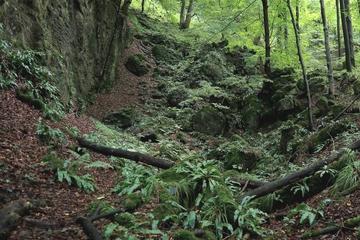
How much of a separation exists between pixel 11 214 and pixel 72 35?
12206 mm

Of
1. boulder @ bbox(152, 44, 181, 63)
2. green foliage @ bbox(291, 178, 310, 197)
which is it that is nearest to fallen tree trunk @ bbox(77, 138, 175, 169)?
green foliage @ bbox(291, 178, 310, 197)

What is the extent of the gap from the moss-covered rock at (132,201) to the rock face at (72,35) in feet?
22.7

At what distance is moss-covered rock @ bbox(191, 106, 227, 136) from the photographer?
18688 millimetres

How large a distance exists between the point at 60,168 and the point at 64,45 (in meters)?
8.57

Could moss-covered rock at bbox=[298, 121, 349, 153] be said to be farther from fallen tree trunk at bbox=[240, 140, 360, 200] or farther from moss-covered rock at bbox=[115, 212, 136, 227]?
moss-covered rock at bbox=[115, 212, 136, 227]

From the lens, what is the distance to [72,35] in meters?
16.4

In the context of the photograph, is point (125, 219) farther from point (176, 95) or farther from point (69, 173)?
point (176, 95)

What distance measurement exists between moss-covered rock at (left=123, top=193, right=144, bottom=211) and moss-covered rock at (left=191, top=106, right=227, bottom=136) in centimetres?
1131

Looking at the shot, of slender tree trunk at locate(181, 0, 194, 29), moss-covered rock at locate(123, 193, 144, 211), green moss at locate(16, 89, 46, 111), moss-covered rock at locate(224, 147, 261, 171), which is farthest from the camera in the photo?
slender tree trunk at locate(181, 0, 194, 29)

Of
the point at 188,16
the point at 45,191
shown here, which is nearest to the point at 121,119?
the point at 45,191

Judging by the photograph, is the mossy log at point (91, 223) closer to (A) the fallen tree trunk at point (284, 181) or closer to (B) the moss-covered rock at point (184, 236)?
(B) the moss-covered rock at point (184, 236)

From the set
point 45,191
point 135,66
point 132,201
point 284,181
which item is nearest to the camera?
point 45,191

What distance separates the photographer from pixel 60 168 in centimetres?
811

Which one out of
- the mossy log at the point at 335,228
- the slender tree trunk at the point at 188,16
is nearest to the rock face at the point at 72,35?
the slender tree trunk at the point at 188,16
